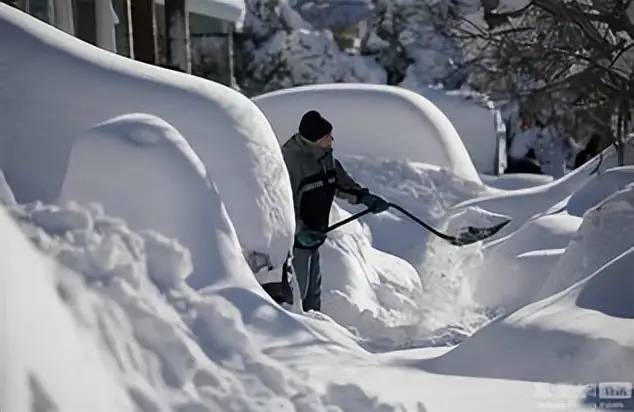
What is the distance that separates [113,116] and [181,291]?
148 centimetres

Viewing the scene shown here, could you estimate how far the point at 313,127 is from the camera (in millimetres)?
6137

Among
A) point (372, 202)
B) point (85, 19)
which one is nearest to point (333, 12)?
point (85, 19)

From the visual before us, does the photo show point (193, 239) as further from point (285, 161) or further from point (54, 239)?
point (285, 161)

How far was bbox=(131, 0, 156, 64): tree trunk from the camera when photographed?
35.3 feet

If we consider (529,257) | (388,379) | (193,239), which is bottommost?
(529,257)

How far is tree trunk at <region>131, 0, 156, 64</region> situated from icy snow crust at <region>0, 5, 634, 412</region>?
522cm

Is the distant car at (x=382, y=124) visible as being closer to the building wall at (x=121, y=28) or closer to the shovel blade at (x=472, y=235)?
the building wall at (x=121, y=28)

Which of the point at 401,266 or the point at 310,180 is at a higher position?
the point at 310,180

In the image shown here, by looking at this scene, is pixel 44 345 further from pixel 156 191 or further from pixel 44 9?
pixel 44 9

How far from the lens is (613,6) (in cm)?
800

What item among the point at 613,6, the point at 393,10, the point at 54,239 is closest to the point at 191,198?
the point at 54,239

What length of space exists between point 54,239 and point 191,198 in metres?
0.67

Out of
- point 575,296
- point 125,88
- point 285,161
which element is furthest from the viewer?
point 285,161

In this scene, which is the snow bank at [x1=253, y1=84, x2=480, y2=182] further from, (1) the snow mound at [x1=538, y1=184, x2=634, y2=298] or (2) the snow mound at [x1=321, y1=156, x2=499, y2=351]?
(1) the snow mound at [x1=538, y1=184, x2=634, y2=298]
